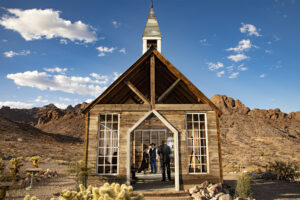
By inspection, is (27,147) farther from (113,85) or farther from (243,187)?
(243,187)

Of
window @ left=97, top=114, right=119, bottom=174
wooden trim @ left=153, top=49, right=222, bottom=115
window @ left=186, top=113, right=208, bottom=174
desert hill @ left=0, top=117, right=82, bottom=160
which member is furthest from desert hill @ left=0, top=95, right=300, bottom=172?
wooden trim @ left=153, top=49, right=222, bottom=115

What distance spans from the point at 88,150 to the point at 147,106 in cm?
313

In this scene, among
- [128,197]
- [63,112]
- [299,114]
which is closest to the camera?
[128,197]

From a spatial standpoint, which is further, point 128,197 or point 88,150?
point 88,150

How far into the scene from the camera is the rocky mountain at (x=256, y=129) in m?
36.6

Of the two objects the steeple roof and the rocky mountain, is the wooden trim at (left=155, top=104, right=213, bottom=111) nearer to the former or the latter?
the steeple roof

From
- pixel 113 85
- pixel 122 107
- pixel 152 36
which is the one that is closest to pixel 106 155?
pixel 122 107

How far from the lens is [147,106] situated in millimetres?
8492

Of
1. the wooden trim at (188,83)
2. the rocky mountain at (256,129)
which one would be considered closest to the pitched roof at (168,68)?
the wooden trim at (188,83)

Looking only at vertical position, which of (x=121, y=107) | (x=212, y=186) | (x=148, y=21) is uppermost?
(x=148, y=21)

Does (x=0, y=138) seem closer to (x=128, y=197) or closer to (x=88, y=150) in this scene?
(x=88, y=150)

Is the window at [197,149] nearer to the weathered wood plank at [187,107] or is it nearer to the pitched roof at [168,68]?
the weathered wood plank at [187,107]

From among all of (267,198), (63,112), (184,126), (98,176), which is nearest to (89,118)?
(98,176)

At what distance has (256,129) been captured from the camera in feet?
166
